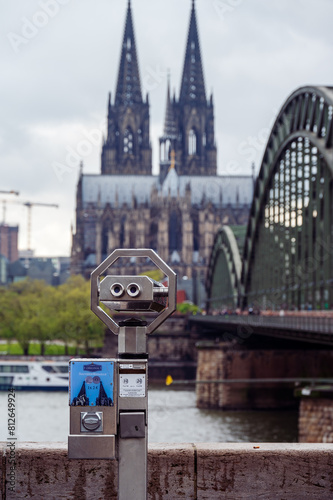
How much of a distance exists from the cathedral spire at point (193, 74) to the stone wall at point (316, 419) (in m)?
139

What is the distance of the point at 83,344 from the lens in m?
87.9

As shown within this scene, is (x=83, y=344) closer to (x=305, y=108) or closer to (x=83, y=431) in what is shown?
(x=305, y=108)

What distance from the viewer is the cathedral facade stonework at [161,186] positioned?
152750 mm

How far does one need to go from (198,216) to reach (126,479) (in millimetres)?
149717

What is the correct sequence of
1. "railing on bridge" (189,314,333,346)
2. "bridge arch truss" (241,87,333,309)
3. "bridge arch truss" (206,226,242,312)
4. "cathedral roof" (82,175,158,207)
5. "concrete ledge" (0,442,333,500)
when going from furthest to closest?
"cathedral roof" (82,175,158,207)
"bridge arch truss" (206,226,242,312)
"bridge arch truss" (241,87,333,309)
"railing on bridge" (189,314,333,346)
"concrete ledge" (0,442,333,500)

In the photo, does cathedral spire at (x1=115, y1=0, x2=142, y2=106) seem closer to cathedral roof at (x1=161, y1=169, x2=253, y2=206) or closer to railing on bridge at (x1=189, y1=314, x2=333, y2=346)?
cathedral roof at (x1=161, y1=169, x2=253, y2=206)

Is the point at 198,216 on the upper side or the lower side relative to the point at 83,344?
upper

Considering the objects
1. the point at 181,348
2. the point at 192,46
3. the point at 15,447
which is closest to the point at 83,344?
the point at 181,348

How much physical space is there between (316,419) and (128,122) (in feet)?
453

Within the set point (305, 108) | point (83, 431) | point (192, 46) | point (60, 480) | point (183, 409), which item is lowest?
point (183, 409)

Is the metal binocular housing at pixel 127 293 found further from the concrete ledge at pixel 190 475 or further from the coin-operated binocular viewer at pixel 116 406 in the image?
the concrete ledge at pixel 190 475

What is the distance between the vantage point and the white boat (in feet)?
211

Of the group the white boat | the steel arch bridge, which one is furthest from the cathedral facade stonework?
the white boat

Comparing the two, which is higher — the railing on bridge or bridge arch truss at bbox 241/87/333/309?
bridge arch truss at bbox 241/87/333/309
